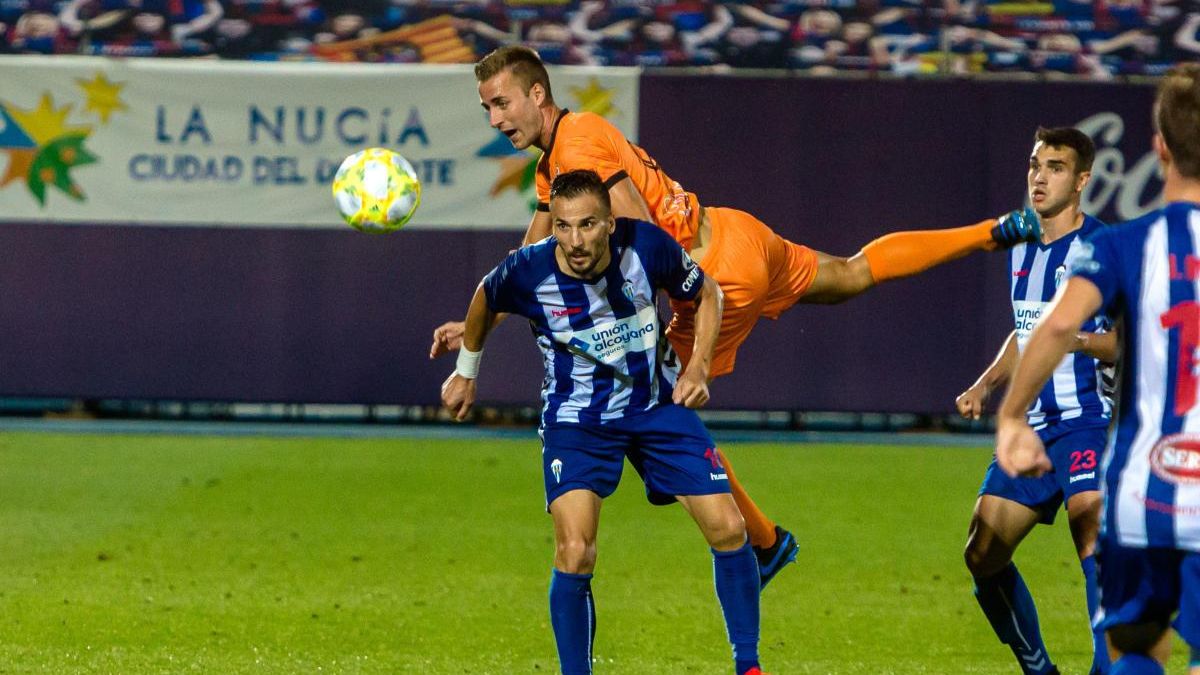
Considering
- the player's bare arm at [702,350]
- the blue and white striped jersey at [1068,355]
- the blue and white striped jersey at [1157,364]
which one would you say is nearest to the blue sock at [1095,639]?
the blue and white striped jersey at [1068,355]

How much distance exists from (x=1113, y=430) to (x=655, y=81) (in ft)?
31.5

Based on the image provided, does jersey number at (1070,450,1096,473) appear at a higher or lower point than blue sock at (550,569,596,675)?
higher

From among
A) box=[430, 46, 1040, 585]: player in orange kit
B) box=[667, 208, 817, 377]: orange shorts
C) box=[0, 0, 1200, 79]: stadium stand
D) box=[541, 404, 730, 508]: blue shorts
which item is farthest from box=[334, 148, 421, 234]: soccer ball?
box=[0, 0, 1200, 79]: stadium stand

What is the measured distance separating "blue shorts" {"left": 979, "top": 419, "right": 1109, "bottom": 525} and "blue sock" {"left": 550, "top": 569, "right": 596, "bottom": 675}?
1486 millimetres

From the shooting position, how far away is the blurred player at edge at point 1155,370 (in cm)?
345

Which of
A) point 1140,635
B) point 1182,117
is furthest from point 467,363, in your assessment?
point 1182,117

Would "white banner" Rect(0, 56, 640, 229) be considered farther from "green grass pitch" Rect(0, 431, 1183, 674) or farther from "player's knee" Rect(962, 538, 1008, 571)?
"player's knee" Rect(962, 538, 1008, 571)

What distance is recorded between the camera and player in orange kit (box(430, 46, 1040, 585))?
19.7ft

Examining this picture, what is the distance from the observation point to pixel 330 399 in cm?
1323

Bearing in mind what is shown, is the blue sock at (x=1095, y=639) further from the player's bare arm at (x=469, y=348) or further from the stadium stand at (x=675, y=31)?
the stadium stand at (x=675, y=31)

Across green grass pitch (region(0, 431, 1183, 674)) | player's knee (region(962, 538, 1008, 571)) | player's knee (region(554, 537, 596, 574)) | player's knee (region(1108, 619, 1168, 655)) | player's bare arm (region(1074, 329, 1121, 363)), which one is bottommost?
green grass pitch (region(0, 431, 1183, 674))

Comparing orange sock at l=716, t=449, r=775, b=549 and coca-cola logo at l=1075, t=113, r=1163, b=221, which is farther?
coca-cola logo at l=1075, t=113, r=1163, b=221

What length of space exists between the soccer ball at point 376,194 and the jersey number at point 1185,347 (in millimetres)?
3965

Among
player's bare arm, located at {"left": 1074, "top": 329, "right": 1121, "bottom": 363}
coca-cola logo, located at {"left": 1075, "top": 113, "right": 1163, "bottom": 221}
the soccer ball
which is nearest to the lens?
player's bare arm, located at {"left": 1074, "top": 329, "right": 1121, "bottom": 363}
